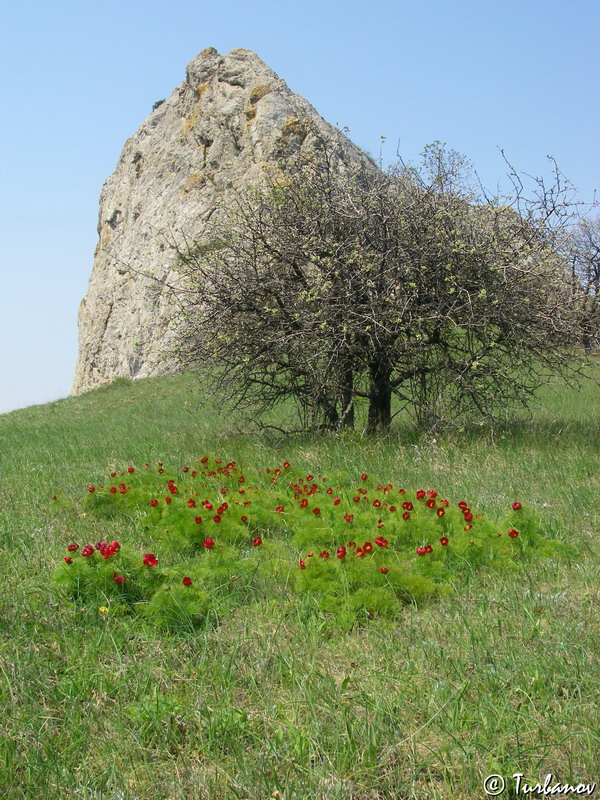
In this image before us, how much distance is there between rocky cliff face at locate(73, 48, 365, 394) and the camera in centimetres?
3106

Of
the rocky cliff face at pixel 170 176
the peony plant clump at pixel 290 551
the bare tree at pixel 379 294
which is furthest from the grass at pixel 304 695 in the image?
the rocky cliff face at pixel 170 176

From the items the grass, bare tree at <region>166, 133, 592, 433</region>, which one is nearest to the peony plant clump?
the grass

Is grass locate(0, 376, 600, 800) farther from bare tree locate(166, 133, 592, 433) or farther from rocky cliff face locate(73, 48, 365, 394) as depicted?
rocky cliff face locate(73, 48, 365, 394)

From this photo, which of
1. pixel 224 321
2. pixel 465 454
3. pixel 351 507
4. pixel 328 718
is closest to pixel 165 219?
pixel 224 321

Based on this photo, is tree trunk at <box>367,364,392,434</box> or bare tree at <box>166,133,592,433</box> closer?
bare tree at <box>166,133,592,433</box>

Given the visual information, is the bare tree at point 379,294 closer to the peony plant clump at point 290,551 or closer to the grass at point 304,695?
the peony plant clump at point 290,551

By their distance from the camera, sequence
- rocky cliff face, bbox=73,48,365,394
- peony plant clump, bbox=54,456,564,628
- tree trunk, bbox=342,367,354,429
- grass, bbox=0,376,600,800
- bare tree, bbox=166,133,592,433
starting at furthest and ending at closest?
rocky cliff face, bbox=73,48,365,394
tree trunk, bbox=342,367,354,429
bare tree, bbox=166,133,592,433
peony plant clump, bbox=54,456,564,628
grass, bbox=0,376,600,800

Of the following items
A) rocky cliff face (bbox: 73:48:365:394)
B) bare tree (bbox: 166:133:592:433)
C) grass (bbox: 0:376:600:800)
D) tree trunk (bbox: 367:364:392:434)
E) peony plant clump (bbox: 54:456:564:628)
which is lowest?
grass (bbox: 0:376:600:800)

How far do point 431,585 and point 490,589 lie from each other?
0.37 meters

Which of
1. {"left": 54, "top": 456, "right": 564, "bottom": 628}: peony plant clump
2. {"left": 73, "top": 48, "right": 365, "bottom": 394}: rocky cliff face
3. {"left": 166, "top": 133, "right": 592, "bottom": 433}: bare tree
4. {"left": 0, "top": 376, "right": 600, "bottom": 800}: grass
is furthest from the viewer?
{"left": 73, "top": 48, "right": 365, "bottom": 394}: rocky cliff face

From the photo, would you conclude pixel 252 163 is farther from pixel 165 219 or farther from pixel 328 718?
pixel 328 718

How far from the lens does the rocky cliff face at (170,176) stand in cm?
3106

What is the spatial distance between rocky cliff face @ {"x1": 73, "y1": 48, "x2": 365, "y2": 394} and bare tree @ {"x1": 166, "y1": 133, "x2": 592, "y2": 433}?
17477mm

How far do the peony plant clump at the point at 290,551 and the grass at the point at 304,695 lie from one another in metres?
0.16
